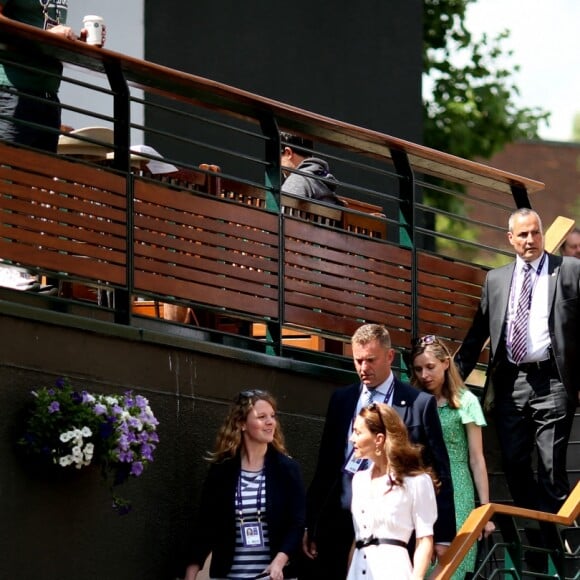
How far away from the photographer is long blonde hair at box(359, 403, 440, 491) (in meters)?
7.47

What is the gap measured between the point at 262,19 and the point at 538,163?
1423 inches

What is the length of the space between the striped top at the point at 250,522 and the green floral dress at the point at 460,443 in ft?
4.36

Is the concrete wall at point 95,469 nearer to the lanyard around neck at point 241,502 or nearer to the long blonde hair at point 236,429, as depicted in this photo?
the long blonde hair at point 236,429

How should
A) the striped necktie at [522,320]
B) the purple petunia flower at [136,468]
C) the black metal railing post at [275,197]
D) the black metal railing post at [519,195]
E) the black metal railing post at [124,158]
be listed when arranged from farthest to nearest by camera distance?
1. the black metal railing post at [519,195]
2. the striped necktie at [522,320]
3. the black metal railing post at [275,197]
4. the black metal railing post at [124,158]
5. the purple petunia flower at [136,468]

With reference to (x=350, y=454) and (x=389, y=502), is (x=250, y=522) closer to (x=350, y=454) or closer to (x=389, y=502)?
(x=350, y=454)

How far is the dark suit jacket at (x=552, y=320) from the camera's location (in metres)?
9.53

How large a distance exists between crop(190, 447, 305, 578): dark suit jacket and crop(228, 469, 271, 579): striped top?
0.07ft

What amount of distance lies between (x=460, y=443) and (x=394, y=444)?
64.4 inches

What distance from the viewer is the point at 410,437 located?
8.10 m

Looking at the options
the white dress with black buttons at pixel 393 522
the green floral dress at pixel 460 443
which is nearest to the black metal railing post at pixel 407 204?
the green floral dress at pixel 460 443

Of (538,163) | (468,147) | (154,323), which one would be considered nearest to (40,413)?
(154,323)

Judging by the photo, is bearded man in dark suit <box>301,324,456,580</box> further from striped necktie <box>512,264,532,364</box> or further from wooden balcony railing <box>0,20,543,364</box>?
striped necktie <box>512,264,532,364</box>

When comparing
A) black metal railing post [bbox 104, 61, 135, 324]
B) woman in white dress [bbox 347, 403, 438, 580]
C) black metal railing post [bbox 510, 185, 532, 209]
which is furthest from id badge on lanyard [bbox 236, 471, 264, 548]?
black metal railing post [bbox 510, 185, 532, 209]

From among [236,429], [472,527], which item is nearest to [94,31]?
[236,429]
